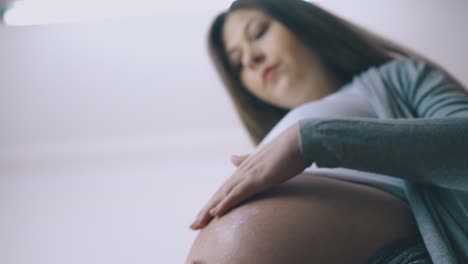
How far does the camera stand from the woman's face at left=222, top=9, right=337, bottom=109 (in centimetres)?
117

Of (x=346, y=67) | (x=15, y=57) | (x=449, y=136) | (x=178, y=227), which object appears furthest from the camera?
(x=15, y=57)

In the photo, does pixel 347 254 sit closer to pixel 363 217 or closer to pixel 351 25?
pixel 363 217

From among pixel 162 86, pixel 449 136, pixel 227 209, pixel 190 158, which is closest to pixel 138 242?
pixel 190 158

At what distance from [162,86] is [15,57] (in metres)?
0.52

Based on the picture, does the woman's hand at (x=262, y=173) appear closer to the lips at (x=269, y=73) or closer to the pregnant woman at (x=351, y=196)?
the pregnant woman at (x=351, y=196)

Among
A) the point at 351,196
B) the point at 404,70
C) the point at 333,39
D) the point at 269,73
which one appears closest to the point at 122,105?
the point at 269,73

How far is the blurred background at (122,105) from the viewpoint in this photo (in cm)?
140

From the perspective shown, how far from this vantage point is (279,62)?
1175 millimetres

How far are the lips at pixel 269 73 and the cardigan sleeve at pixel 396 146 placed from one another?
0.61 metres

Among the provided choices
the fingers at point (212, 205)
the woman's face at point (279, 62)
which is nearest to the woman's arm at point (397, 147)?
the fingers at point (212, 205)

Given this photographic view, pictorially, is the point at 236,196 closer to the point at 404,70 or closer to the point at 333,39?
the point at 404,70

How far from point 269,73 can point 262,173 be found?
2.05ft

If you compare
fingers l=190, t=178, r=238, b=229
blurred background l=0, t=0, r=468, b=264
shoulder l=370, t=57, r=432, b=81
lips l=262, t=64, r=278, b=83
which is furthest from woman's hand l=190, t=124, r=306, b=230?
blurred background l=0, t=0, r=468, b=264

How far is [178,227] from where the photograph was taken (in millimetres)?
1290
